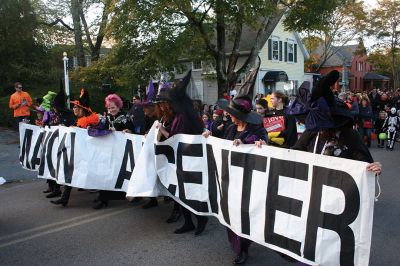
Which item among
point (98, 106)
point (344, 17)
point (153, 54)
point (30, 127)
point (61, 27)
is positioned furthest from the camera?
point (344, 17)

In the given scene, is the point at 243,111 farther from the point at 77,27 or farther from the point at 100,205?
the point at 77,27

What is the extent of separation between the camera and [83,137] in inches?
253

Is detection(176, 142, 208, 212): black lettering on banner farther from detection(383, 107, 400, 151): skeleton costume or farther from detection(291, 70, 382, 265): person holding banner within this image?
detection(383, 107, 400, 151): skeleton costume

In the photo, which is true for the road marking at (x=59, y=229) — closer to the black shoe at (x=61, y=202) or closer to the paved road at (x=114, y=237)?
the paved road at (x=114, y=237)

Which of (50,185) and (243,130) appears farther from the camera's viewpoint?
(50,185)

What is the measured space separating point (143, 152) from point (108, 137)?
1.22 m

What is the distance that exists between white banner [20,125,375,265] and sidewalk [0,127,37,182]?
14.3ft

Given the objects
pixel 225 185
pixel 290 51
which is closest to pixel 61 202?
pixel 225 185

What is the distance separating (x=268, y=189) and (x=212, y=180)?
0.98m

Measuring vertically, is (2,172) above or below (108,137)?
below

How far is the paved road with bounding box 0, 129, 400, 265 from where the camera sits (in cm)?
443

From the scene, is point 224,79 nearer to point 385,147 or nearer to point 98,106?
point 98,106

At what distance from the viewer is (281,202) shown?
362 cm

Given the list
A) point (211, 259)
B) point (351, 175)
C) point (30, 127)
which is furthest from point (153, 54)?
point (351, 175)
